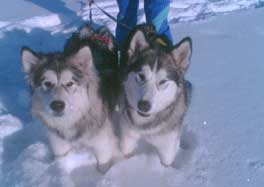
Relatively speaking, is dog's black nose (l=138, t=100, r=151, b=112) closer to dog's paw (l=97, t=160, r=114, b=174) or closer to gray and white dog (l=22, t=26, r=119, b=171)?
gray and white dog (l=22, t=26, r=119, b=171)

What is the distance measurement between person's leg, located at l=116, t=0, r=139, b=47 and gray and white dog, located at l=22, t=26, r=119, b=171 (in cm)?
116

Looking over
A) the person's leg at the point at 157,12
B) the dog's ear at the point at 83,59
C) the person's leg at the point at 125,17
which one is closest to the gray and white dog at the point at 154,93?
the dog's ear at the point at 83,59

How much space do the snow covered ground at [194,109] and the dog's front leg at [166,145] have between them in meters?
0.07

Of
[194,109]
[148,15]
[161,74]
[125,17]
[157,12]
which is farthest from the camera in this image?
[125,17]

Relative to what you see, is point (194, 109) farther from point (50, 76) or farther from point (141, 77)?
point (50, 76)

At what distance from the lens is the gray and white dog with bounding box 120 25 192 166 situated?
7.46 ft

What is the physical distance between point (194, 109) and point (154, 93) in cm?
103

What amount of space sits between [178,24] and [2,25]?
7.60ft

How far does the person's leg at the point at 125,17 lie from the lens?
12.3 ft

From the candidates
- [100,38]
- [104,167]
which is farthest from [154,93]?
[100,38]

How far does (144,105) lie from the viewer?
7.26 ft

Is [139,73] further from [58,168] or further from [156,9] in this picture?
[156,9]

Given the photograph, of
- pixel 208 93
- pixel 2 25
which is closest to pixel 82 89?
pixel 208 93

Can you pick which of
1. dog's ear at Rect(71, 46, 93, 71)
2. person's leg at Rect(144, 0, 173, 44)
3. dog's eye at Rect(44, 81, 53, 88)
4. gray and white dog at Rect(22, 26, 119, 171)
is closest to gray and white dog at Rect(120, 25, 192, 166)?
gray and white dog at Rect(22, 26, 119, 171)
